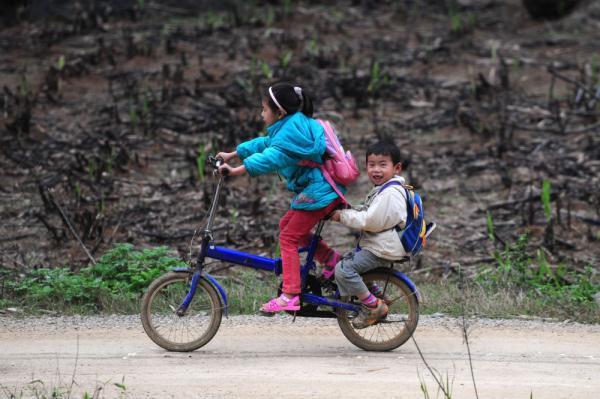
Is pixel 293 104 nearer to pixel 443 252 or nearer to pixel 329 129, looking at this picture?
pixel 329 129

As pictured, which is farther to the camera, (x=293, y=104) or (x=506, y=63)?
(x=506, y=63)

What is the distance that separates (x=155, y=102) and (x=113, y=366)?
7979mm

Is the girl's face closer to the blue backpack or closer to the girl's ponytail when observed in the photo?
the girl's ponytail

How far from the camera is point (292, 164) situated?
6969 millimetres

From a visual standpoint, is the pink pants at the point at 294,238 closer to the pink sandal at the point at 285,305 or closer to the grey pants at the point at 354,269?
the pink sandal at the point at 285,305

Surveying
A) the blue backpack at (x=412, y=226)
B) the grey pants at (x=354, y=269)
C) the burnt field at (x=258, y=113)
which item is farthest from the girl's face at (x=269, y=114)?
the burnt field at (x=258, y=113)

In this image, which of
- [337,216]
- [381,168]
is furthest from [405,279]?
[381,168]

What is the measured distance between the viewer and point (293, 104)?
22.7 feet

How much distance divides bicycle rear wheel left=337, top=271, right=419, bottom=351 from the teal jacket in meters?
0.75

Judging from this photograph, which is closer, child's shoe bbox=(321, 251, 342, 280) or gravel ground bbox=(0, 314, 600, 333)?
child's shoe bbox=(321, 251, 342, 280)

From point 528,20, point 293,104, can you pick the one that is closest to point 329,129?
point 293,104

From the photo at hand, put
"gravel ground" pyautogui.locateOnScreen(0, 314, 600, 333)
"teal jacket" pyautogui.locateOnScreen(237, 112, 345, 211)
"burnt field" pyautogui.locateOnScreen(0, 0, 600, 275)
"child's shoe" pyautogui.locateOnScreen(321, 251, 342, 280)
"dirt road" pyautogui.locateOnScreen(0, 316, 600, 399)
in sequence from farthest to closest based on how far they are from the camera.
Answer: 1. "burnt field" pyautogui.locateOnScreen(0, 0, 600, 275)
2. "gravel ground" pyautogui.locateOnScreen(0, 314, 600, 333)
3. "child's shoe" pyautogui.locateOnScreen(321, 251, 342, 280)
4. "teal jacket" pyautogui.locateOnScreen(237, 112, 345, 211)
5. "dirt road" pyautogui.locateOnScreen(0, 316, 600, 399)

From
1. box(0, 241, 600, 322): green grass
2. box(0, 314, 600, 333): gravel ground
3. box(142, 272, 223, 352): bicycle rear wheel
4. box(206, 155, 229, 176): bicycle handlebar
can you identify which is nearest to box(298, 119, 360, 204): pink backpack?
box(206, 155, 229, 176): bicycle handlebar

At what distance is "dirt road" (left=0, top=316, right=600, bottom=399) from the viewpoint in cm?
634
